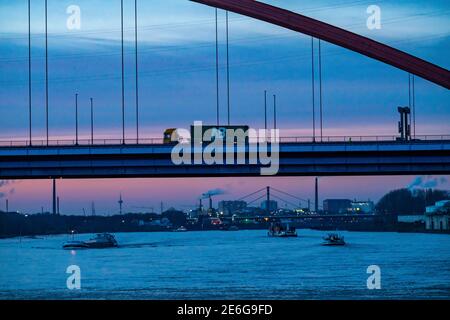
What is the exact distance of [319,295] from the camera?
158 ft

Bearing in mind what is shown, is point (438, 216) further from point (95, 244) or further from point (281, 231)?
point (95, 244)

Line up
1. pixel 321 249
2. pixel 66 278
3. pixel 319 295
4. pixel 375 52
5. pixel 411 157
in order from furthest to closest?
pixel 321 249 → pixel 66 278 → pixel 319 295 → pixel 411 157 → pixel 375 52

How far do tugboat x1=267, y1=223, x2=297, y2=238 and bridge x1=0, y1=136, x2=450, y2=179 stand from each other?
77.6 m

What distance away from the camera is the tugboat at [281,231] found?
122m

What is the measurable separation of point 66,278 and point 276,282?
42.5ft

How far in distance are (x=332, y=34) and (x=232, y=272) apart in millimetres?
36517

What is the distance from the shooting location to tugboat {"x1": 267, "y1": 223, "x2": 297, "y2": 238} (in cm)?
12169

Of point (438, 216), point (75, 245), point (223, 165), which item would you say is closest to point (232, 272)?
point (223, 165)

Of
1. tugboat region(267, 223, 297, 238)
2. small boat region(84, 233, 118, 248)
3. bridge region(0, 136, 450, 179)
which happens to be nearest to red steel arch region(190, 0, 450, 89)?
bridge region(0, 136, 450, 179)

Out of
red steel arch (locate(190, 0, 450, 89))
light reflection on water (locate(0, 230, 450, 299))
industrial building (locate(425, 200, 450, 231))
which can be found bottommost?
light reflection on water (locate(0, 230, 450, 299))

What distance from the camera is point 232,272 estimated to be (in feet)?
218

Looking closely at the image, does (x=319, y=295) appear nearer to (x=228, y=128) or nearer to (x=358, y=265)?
(x=228, y=128)

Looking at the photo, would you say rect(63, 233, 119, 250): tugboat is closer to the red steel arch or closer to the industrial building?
the industrial building

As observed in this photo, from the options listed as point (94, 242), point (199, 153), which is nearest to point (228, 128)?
point (199, 153)
